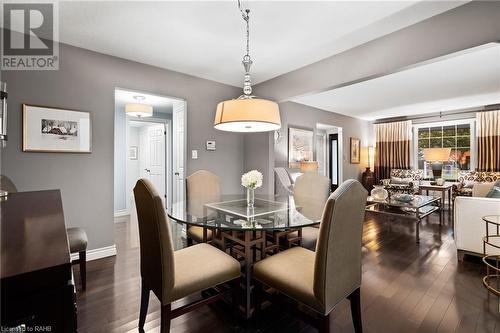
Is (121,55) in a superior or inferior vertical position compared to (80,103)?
superior

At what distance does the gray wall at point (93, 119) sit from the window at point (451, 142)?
6.48 meters

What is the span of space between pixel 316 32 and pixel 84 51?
2.56 m

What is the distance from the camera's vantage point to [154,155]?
5574 millimetres

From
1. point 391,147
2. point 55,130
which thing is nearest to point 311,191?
point 55,130

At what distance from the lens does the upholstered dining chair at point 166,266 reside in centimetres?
129

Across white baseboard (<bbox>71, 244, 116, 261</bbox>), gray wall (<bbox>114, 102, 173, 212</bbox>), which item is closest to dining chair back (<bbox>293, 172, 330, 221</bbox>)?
white baseboard (<bbox>71, 244, 116, 261</bbox>)

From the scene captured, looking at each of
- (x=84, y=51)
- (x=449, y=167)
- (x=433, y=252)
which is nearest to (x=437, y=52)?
(x=433, y=252)

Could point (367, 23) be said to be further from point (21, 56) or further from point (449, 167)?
point (449, 167)

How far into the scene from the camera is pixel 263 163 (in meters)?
3.91

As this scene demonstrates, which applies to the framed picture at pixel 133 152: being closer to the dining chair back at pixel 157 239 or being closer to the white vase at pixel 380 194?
the dining chair back at pixel 157 239

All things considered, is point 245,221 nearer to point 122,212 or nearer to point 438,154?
point 122,212

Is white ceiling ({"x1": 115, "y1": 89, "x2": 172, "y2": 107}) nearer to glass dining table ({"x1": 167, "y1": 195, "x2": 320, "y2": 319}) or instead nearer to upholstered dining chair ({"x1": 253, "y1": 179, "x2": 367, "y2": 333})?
glass dining table ({"x1": 167, "y1": 195, "x2": 320, "y2": 319})

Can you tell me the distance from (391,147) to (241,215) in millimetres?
6625

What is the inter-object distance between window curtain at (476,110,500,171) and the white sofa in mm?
3929
